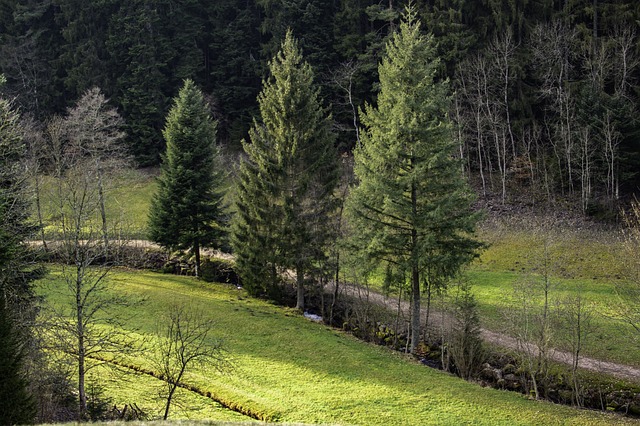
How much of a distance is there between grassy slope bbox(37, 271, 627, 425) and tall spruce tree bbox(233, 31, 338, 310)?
363 cm

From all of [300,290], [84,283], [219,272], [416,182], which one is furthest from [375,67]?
[84,283]

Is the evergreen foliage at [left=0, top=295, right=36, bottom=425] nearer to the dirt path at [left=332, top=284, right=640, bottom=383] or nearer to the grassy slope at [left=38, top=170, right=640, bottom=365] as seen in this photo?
the dirt path at [left=332, top=284, right=640, bottom=383]

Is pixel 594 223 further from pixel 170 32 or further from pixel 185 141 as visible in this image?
pixel 170 32

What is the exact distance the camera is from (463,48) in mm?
45781

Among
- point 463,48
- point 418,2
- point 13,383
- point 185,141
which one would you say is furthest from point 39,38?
point 13,383

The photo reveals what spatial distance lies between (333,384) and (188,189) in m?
19.0

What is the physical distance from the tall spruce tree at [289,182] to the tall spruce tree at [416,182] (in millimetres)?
4545

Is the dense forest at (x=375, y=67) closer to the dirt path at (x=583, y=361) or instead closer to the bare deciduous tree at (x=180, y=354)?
the dirt path at (x=583, y=361)

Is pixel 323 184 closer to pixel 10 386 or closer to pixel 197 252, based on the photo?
pixel 197 252

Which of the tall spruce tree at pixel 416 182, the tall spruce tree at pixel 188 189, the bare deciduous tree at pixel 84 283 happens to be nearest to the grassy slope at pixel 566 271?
the tall spruce tree at pixel 416 182

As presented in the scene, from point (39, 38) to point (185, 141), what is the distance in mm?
36423

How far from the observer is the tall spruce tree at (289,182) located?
27.5m

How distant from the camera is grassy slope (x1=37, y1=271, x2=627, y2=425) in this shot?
1625cm

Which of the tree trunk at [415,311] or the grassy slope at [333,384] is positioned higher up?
the tree trunk at [415,311]
